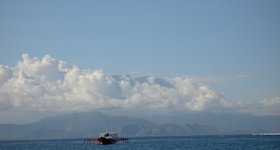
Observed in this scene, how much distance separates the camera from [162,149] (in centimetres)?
18650

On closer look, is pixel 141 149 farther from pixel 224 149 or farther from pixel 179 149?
pixel 224 149

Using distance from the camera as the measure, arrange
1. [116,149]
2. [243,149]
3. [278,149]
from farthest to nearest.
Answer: [116,149] → [243,149] → [278,149]

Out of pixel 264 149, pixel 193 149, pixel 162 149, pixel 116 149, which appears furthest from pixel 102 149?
pixel 264 149

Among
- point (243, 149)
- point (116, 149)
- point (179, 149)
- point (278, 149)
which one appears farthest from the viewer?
point (116, 149)

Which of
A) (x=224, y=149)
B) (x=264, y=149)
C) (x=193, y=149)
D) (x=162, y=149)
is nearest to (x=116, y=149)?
(x=162, y=149)

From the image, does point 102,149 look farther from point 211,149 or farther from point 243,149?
point 243,149

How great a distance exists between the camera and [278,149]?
156750 millimetres

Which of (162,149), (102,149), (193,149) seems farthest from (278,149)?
(102,149)

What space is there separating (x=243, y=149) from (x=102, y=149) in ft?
207

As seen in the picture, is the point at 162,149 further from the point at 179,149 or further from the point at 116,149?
the point at 116,149

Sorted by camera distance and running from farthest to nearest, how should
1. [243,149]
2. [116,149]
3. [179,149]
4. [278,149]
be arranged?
[116,149] → [179,149] → [243,149] → [278,149]

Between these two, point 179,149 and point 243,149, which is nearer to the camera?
point 243,149

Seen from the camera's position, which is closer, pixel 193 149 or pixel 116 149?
pixel 193 149

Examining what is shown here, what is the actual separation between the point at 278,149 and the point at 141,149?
62228 millimetres
